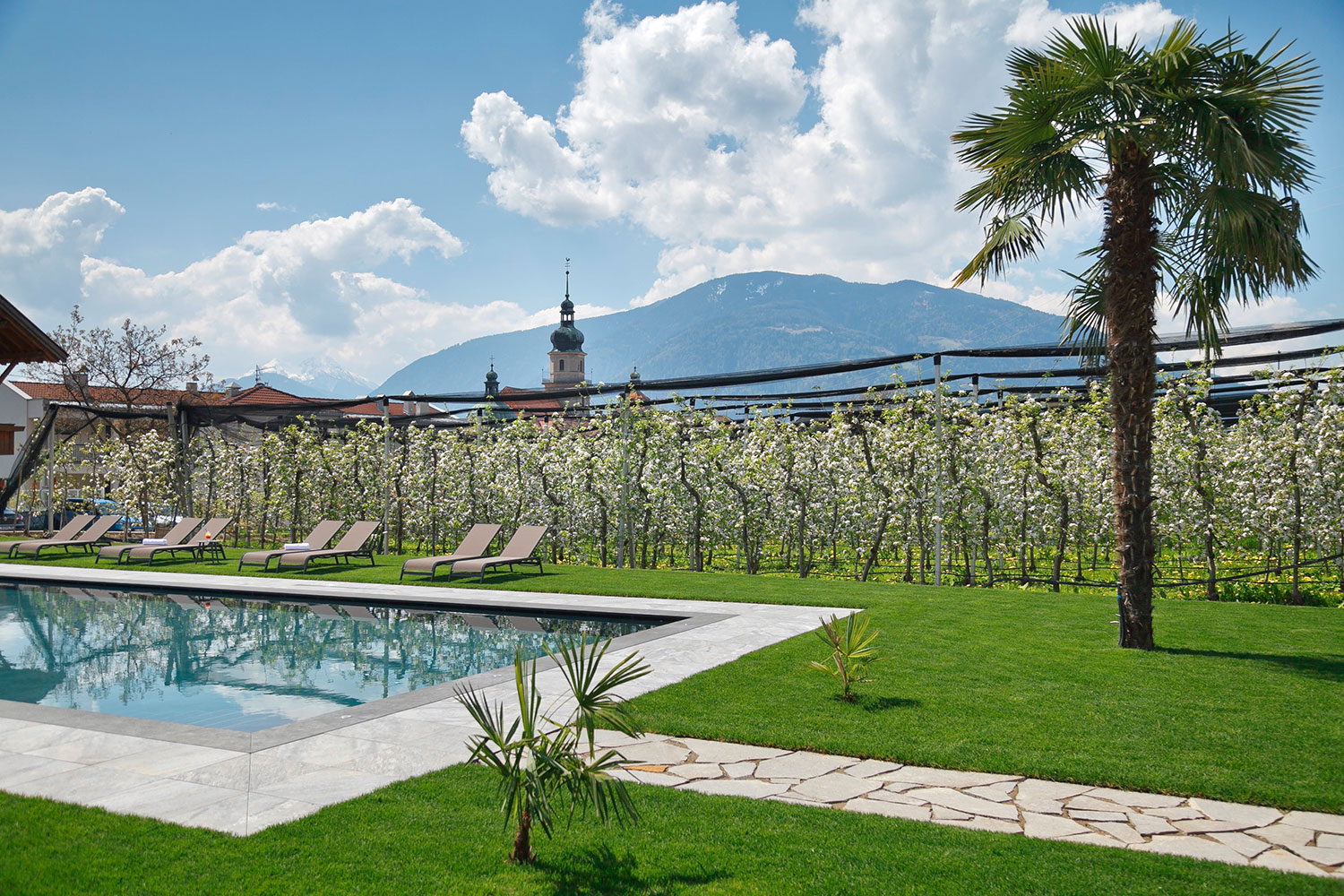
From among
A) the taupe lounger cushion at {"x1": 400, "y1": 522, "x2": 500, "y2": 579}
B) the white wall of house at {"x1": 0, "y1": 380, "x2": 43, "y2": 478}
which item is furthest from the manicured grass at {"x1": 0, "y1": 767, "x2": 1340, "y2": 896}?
the white wall of house at {"x1": 0, "y1": 380, "x2": 43, "y2": 478}

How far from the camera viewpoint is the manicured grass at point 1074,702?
4.02 meters

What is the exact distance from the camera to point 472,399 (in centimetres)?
1716

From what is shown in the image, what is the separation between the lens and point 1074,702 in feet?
16.7

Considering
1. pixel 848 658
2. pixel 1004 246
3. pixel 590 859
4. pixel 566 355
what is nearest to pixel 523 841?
pixel 590 859

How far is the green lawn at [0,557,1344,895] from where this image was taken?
2.89 metres

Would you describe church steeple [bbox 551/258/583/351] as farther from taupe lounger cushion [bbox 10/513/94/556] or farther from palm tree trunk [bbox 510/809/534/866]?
palm tree trunk [bbox 510/809/534/866]

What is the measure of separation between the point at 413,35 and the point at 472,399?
7.03m

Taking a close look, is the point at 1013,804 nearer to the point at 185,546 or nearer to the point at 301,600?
the point at 301,600

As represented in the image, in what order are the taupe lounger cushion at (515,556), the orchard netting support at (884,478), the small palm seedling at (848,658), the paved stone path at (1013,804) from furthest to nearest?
the taupe lounger cushion at (515,556) < the orchard netting support at (884,478) < the small palm seedling at (848,658) < the paved stone path at (1013,804)

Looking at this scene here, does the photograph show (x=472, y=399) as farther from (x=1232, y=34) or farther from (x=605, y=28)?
(x=1232, y=34)

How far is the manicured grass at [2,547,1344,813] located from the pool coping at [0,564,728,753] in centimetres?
140

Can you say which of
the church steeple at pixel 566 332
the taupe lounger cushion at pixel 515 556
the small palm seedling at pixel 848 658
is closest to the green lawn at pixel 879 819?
the small palm seedling at pixel 848 658

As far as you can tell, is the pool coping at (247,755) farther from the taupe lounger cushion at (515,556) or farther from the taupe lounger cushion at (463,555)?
the taupe lounger cushion at (463,555)

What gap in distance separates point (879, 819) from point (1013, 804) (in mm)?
637
